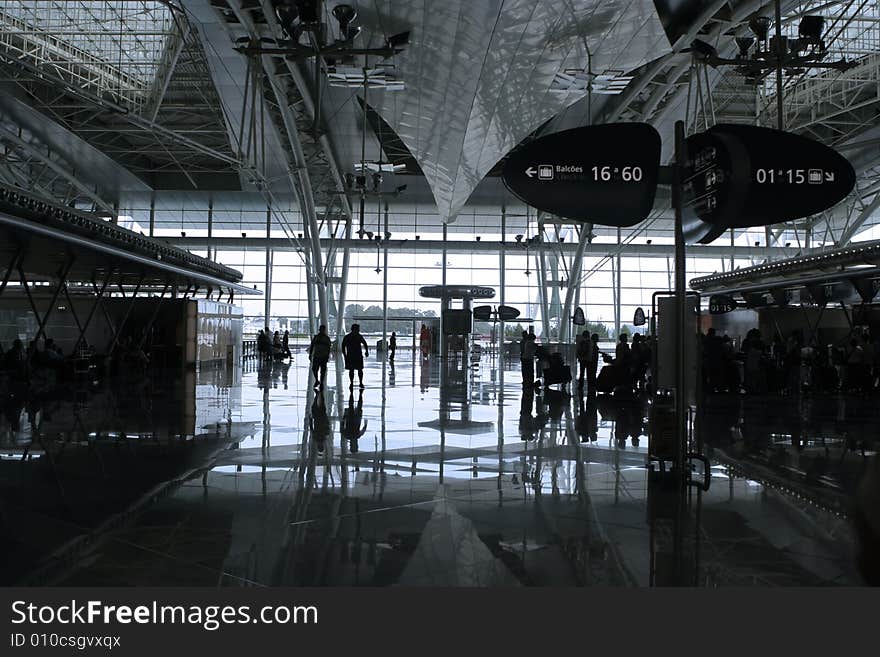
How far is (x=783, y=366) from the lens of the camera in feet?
62.1

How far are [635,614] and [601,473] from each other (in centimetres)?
458

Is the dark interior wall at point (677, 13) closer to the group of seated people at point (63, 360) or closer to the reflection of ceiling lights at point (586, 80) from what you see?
the reflection of ceiling lights at point (586, 80)

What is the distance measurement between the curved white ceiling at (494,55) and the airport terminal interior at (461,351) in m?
0.12

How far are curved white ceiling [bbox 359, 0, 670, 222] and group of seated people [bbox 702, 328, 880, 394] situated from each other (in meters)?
7.98

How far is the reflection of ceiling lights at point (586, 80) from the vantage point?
61.7 ft

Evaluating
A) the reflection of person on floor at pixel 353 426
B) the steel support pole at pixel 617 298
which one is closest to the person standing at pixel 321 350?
the reflection of person on floor at pixel 353 426

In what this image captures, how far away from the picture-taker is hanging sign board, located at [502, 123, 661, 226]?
5934 mm

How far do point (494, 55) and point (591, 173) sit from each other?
12390 millimetres

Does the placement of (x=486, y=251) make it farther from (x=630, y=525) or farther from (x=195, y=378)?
(x=630, y=525)

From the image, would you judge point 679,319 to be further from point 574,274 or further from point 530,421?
point 574,274

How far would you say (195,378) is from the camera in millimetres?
21609

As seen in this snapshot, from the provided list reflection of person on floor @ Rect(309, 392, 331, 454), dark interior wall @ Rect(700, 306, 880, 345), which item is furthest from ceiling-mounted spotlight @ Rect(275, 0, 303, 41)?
dark interior wall @ Rect(700, 306, 880, 345)

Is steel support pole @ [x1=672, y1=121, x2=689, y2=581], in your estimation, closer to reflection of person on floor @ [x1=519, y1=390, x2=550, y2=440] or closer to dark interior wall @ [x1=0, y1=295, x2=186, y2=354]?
reflection of person on floor @ [x1=519, y1=390, x2=550, y2=440]

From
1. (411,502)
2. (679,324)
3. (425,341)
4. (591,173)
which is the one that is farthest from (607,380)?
(425,341)
